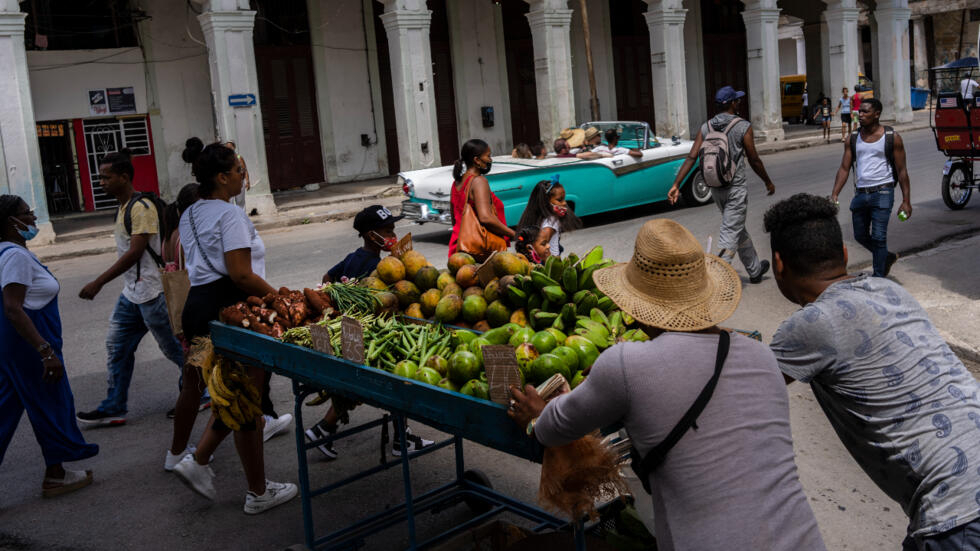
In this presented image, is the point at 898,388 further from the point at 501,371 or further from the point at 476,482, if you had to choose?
the point at 476,482

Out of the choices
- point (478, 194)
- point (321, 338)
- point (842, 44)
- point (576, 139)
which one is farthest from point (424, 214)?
point (842, 44)

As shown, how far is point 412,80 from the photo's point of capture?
19734 millimetres

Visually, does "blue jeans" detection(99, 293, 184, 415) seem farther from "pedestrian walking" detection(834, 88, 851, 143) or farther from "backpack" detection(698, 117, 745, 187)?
"pedestrian walking" detection(834, 88, 851, 143)

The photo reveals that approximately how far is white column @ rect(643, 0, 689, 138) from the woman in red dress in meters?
18.5

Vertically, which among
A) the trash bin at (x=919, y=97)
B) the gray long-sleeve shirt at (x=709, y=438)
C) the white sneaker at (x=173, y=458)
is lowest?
the white sneaker at (x=173, y=458)

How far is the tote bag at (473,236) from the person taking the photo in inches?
251

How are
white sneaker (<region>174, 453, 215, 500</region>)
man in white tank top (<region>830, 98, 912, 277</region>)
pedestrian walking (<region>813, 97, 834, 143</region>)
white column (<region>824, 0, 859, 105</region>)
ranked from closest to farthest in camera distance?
white sneaker (<region>174, 453, 215, 500</region>), man in white tank top (<region>830, 98, 912, 277</region>), pedestrian walking (<region>813, 97, 834, 143</region>), white column (<region>824, 0, 859, 105</region>)

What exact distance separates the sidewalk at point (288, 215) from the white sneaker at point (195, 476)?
10789mm

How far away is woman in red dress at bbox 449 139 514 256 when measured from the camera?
6406mm

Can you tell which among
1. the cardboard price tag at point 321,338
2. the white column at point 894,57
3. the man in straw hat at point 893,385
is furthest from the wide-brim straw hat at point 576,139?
the white column at point 894,57

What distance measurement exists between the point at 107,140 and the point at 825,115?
67.3ft

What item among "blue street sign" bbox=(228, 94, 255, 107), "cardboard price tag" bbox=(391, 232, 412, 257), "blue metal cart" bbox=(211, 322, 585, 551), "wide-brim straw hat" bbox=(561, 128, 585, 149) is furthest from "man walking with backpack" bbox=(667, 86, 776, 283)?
"blue street sign" bbox=(228, 94, 255, 107)

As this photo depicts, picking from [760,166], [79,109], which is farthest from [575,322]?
[79,109]

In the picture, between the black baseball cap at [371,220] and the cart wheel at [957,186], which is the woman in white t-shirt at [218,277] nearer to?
the black baseball cap at [371,220]
